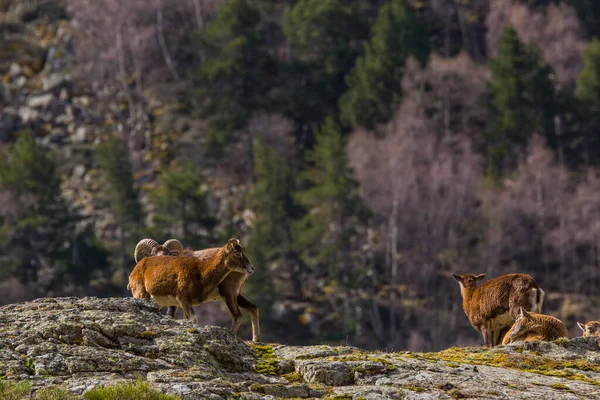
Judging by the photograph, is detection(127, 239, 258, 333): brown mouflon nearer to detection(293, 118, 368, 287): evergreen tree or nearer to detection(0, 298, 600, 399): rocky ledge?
detection(0, 298, 600, 399): rocky ledge

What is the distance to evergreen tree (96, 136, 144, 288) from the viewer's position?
10162cm

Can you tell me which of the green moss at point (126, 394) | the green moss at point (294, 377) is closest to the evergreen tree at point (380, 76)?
the green moss at point (294, 377)

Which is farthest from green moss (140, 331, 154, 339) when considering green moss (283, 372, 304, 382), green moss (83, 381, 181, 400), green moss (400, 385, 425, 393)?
green moss (400, 385, 425, 393)

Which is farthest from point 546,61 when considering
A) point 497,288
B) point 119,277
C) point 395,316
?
point 497,288

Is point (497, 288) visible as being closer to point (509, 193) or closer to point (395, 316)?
point (395, 316)

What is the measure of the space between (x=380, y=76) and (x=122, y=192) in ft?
82.5

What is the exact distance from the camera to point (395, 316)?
335 ft

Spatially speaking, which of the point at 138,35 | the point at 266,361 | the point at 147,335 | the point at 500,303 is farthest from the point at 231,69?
the point at 147,335

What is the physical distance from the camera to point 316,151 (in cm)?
10806

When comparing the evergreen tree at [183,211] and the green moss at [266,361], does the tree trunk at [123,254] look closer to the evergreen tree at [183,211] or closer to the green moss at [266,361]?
the evergreen tree at [183,211]

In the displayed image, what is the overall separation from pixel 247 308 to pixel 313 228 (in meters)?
77.4

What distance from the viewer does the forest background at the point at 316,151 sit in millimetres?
100250

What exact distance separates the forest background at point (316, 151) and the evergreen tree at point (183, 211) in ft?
0.52

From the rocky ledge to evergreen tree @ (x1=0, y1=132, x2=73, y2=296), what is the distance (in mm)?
80475
